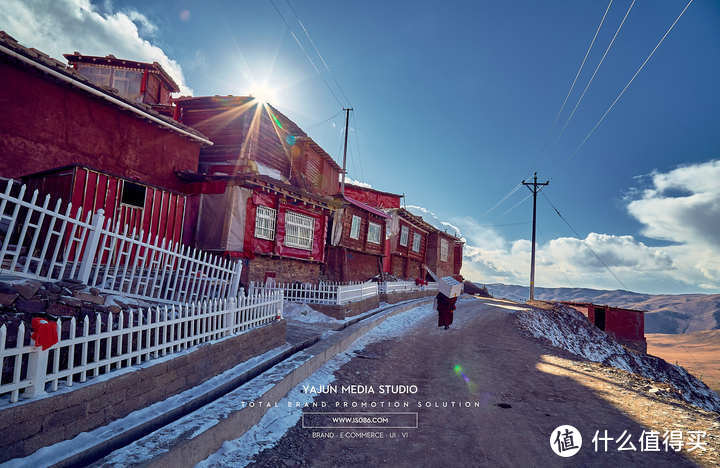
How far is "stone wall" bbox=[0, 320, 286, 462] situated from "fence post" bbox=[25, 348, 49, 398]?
13 cm

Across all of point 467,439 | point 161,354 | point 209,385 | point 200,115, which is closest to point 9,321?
point 161,354

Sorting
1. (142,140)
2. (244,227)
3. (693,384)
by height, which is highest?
(142,140)

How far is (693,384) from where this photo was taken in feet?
76.4

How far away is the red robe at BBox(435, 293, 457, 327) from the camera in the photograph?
12188 millimetres

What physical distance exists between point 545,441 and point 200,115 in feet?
69.4

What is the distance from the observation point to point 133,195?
11.1 metres

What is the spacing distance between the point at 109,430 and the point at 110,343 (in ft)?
2.96

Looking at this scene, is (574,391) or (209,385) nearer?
(209,385)

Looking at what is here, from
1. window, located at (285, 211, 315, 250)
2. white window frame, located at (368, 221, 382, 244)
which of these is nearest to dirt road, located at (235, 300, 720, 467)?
window, located at (285, 211, 315, 250)

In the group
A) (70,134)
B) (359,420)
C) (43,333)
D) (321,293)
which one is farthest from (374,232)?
(43,333)

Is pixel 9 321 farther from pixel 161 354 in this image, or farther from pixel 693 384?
pixel 693 384

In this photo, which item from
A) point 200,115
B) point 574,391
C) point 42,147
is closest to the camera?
point 574,391

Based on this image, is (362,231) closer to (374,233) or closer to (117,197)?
(374,233)

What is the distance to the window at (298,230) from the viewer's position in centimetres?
1617
